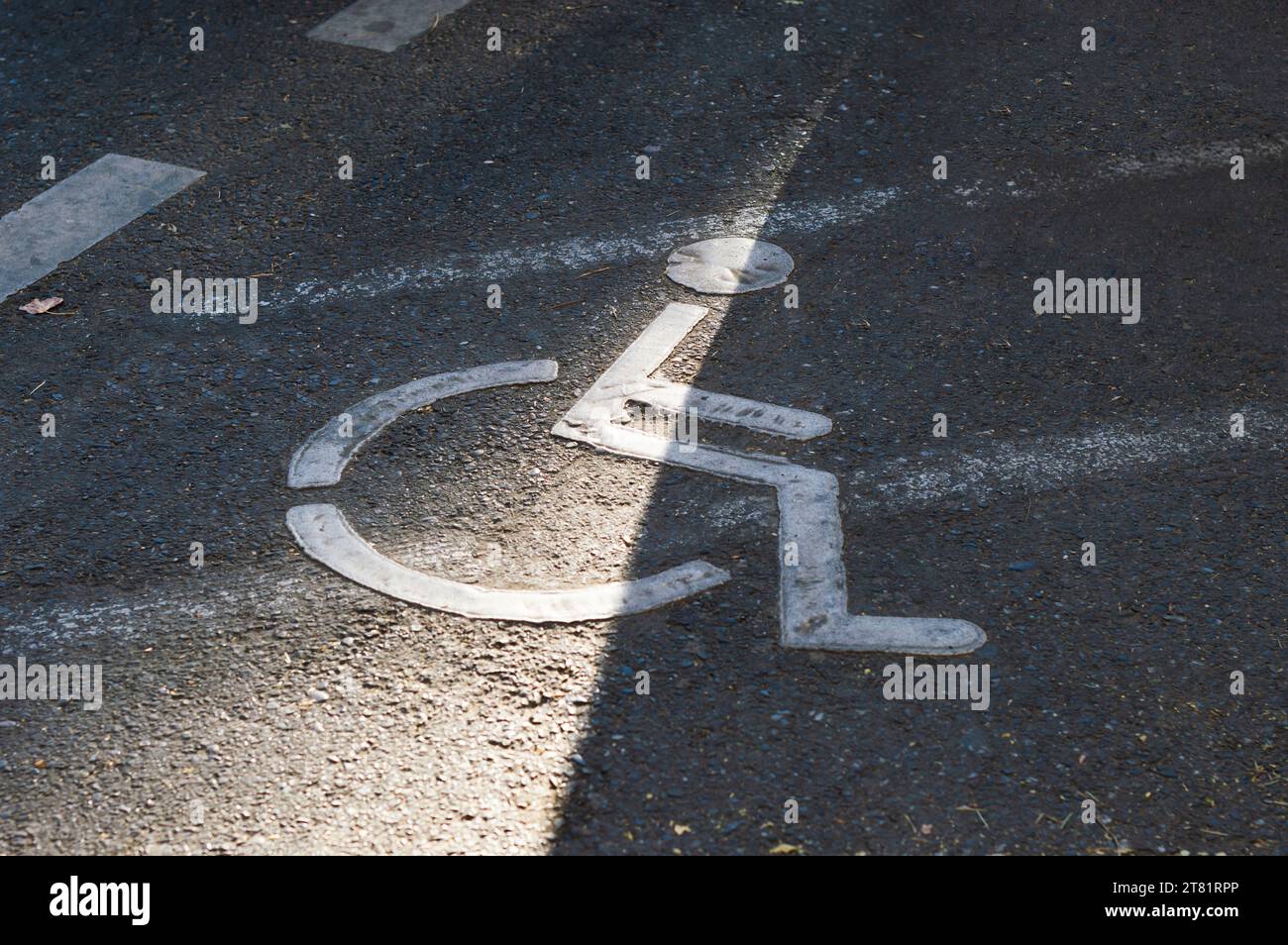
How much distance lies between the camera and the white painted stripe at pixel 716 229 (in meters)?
6.25

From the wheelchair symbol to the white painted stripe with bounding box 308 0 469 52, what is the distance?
12.5ft

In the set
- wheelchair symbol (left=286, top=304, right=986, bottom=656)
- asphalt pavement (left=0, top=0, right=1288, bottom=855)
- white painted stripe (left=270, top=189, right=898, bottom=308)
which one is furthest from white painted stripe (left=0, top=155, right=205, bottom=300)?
wheelchair symbol (left=286, top=304, right=986, bottom=656)

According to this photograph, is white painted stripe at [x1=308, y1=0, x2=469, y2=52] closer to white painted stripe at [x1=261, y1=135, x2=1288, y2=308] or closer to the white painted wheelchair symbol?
white painted stripe at [x1=261, y1=135, x2=1288, y2=308]

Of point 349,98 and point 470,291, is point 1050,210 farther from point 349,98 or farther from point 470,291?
point 349,98

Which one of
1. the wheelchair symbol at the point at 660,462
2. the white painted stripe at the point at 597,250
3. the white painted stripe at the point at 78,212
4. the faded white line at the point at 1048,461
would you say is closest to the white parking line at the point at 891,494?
the faded white line at the point at 1048,461

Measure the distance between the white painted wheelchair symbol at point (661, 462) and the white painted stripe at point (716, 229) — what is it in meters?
0.75

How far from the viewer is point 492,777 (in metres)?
3.79

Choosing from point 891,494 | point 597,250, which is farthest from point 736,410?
point 597,250

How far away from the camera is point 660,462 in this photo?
510 cm

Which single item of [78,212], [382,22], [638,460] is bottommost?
[638,460]

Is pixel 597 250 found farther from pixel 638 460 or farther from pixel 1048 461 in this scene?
pixel 1048 461

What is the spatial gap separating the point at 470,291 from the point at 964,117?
335 cm

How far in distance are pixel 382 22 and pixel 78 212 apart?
2966 millimetres

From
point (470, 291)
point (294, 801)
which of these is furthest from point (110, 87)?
point (294, 801)
